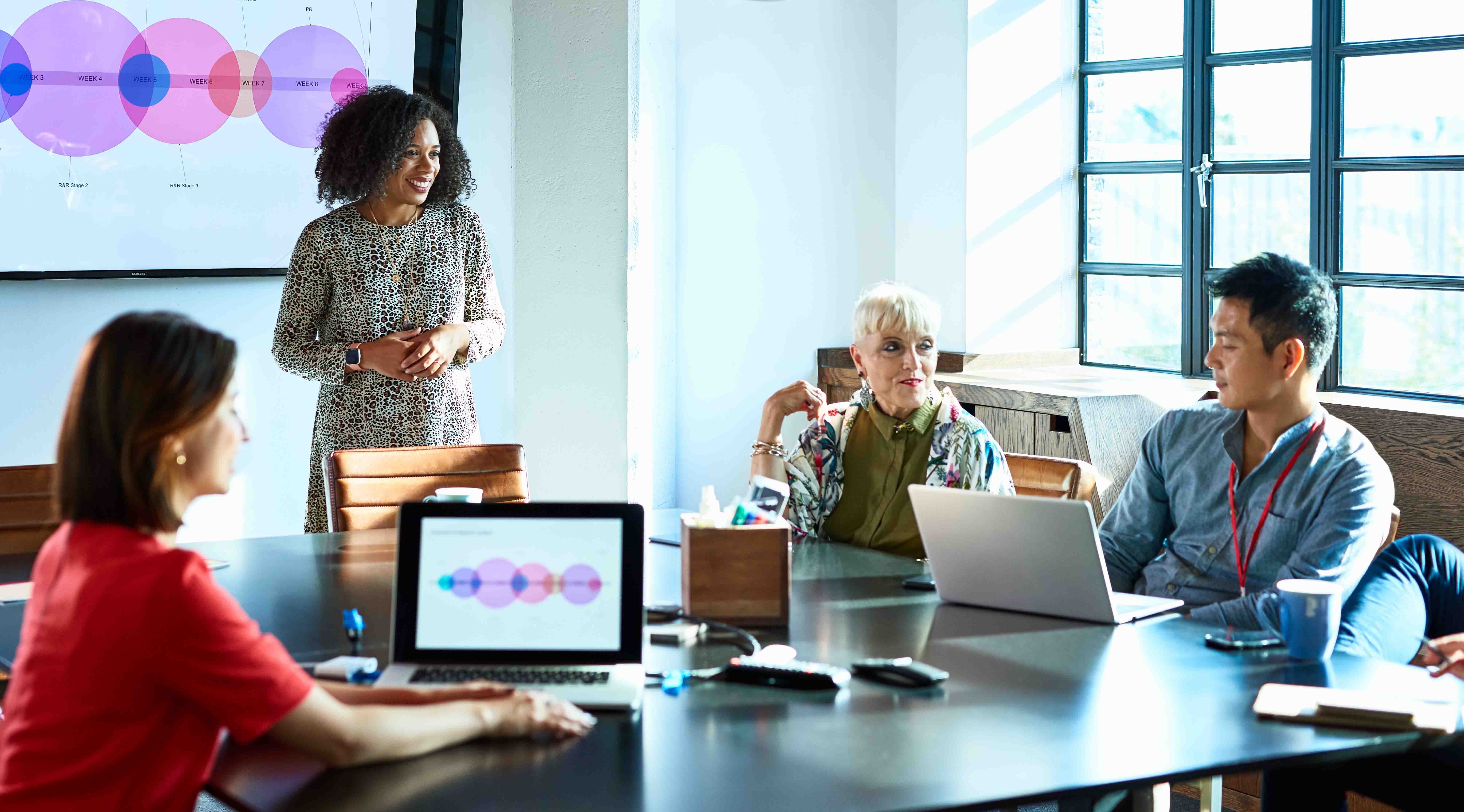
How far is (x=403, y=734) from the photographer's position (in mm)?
1501

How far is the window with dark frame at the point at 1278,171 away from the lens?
4.25 meters

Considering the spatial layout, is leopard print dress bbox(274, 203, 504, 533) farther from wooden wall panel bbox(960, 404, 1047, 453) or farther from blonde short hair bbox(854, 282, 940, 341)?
wooden wall panel bbox(960, 404, 1047, 453)

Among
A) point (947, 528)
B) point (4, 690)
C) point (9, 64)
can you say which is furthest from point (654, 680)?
point (9, 64)

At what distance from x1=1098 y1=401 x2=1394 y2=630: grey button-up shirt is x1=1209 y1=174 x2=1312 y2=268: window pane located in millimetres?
2101

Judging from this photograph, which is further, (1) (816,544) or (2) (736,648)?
(1) (816,544)

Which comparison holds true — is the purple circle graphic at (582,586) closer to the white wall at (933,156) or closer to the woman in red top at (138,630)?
the woman in red top at (138,630)

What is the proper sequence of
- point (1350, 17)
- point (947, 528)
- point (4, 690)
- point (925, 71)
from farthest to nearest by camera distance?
point (925, 71) → point (1350, 17) → point (4, 690) → point (947, 528)

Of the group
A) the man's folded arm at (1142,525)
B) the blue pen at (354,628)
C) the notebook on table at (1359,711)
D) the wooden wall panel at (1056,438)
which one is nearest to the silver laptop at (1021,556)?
the notebook on table at (1359,711)

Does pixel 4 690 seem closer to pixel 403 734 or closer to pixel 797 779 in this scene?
pixel 403 734

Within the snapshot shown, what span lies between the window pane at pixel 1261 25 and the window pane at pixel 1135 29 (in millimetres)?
150

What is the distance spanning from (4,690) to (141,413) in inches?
65.0

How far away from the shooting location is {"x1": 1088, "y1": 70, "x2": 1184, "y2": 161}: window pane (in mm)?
5070

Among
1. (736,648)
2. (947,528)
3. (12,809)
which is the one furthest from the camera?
(947,528)

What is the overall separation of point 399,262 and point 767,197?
7.44ft
